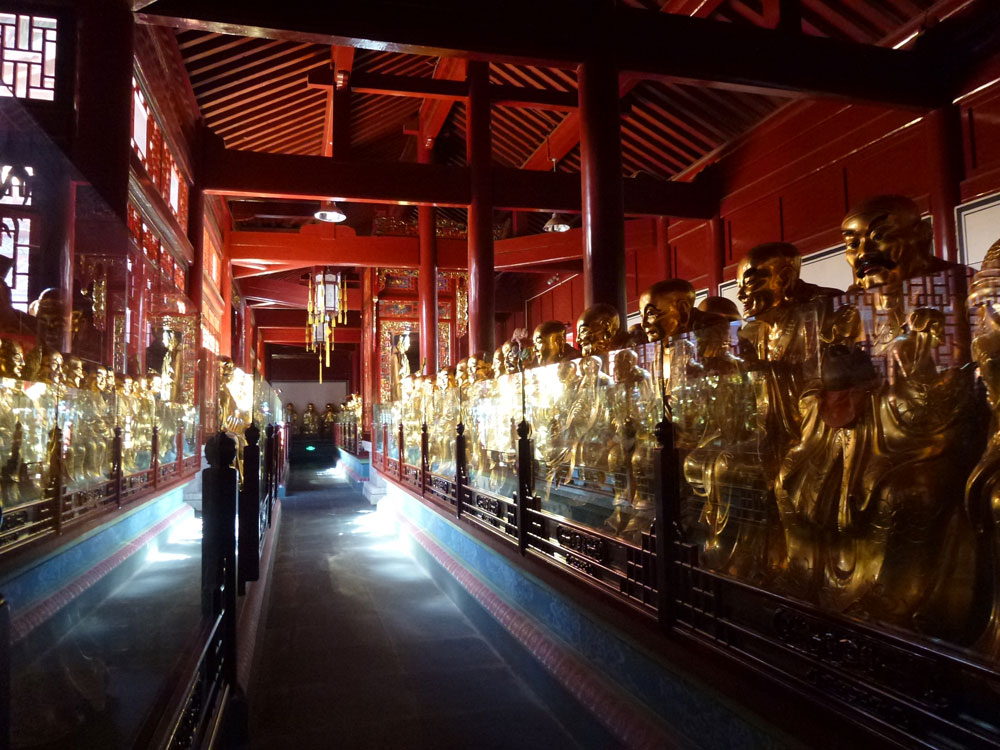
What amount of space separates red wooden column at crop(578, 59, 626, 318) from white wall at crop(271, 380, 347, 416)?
787 inches

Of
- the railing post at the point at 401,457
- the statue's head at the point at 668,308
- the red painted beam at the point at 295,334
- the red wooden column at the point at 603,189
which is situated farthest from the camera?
the red painted beam at the point at 295,334

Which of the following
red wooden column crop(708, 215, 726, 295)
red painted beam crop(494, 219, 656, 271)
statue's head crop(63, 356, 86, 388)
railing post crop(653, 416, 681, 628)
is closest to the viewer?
railing post crop(653, 416, 681, 628)

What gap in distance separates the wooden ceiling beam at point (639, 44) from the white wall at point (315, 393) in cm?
2016

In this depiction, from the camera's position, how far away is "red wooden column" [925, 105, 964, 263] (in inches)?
194

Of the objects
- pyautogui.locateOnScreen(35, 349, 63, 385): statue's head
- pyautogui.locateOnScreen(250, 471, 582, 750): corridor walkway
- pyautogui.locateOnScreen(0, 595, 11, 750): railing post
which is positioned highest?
pyautogui.locateOnScreen(35, 349, 63, 385): statue's head

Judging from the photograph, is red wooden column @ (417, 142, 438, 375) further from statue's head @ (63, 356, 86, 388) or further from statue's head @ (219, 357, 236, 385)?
statue's head @ (63, 356, 86, 388)

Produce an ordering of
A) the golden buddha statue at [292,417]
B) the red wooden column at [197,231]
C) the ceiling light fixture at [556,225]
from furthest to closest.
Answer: the golden buddha statue at [292,417] < the ceiling light fixture at [556,225] < the red wooden column at [197,231]

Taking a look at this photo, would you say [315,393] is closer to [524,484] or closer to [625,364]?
[524,484]

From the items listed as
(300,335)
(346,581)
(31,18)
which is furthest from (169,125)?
(300,335)

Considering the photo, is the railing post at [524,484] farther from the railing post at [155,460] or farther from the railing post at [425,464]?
the railing post at [155,460]

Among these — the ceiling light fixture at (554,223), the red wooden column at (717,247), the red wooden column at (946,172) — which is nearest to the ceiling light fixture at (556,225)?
the ceiling light fixture at (554,223)

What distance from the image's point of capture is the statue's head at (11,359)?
2.10 metres

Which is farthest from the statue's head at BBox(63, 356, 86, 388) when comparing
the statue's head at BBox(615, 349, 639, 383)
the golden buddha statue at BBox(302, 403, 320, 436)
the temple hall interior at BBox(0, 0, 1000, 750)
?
the golden buddha statue at BBox(302, 403, 320, 436)

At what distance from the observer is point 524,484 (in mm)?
3080
